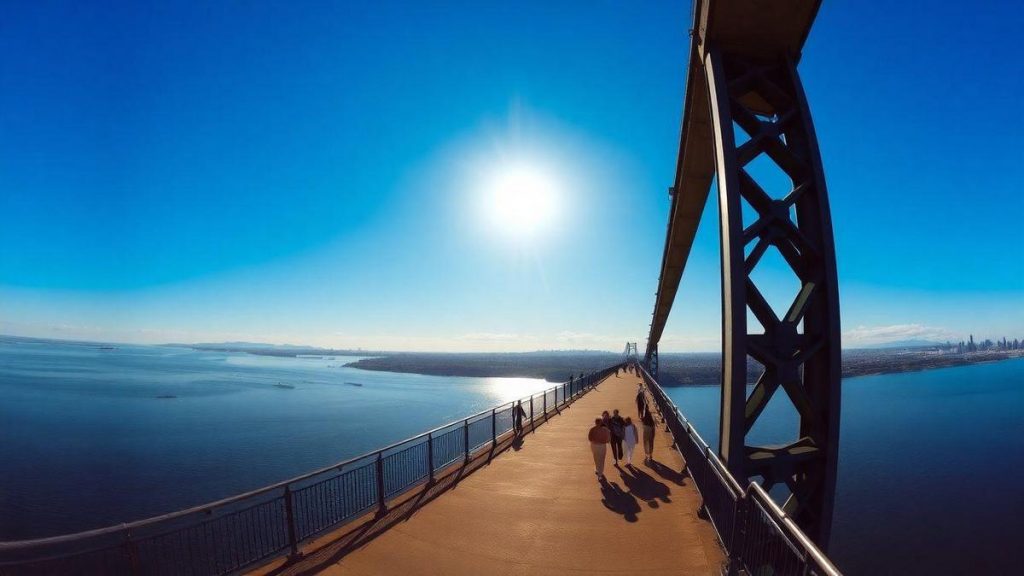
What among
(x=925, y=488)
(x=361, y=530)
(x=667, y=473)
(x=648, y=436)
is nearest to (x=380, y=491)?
(x=361, y=530)

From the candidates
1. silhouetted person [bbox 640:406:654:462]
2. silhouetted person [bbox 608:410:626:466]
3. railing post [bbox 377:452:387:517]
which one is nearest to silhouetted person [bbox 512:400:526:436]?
silhouetted person [bbox 608:410:626:466]

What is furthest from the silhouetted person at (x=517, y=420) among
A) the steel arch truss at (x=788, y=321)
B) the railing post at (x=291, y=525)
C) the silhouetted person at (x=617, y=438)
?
the steel arch truss at (x=788, y=321)

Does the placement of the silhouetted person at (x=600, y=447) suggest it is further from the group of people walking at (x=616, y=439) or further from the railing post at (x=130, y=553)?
the railing post at (x=130, y=553)

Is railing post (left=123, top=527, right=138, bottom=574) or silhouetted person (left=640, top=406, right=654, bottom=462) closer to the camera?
railing post (left=123, top=527, right=138, bottom=574)

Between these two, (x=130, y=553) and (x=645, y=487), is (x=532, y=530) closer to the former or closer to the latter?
(x=645, y=487)

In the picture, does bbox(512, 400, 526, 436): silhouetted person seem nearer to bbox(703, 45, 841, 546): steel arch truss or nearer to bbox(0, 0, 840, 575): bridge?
bbox(0, 0, 840, 575): bridge

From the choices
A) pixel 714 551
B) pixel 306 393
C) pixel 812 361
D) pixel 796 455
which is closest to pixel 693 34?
pixel 812 361

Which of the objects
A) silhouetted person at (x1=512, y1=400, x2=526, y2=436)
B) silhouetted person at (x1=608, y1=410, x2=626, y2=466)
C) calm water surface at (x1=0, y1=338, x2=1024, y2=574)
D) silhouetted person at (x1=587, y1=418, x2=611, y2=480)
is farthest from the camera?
calm water surface at (x1=0, y1=338, x2=1024, y2=574)
